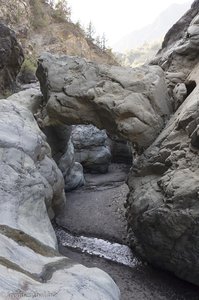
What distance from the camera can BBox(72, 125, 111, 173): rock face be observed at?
14616mm

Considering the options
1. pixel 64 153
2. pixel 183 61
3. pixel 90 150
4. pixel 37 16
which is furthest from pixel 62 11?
pixel 183 61

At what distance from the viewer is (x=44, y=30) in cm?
2331

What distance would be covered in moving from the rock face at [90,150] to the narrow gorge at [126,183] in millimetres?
3953

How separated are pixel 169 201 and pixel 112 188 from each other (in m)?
6.12

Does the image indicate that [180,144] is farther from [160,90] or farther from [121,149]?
[121,149]

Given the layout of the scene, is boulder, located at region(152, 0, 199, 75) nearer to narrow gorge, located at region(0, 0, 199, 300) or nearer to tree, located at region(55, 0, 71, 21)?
narrow gorge, located at region(0, 0, 199, 300)

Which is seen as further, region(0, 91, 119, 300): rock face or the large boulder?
the large boulder

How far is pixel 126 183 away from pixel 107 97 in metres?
1.86

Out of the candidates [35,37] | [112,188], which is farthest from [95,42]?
[112,188]

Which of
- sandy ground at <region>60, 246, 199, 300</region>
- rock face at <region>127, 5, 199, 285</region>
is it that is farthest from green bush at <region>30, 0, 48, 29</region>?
sandy ground at <region>60, 246, 199, 300</region>

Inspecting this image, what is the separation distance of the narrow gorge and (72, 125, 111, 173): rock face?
A: 395cm

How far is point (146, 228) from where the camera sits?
6.89 metres

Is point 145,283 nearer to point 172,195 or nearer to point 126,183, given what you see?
point 172,195

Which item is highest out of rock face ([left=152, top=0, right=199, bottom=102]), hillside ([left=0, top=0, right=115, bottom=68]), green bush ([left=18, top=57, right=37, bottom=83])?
rock face ([left=152, top=0, right=199, bottom=102])
